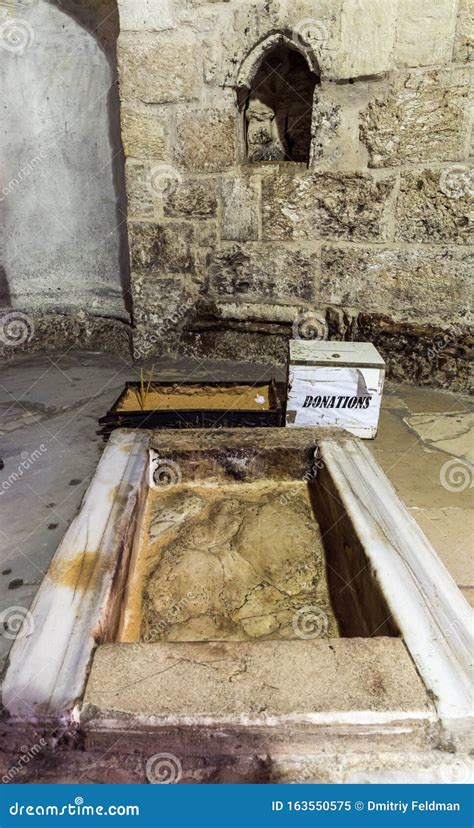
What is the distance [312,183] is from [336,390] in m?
1.47

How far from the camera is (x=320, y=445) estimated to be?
6.79ft

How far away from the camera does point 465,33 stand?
106 inches

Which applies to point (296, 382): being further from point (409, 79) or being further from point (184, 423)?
point (409, 79)

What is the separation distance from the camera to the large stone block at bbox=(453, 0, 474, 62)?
8.70 feet

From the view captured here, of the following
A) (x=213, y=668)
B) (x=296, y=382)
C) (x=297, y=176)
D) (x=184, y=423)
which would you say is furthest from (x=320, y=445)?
(x=297, y=176)

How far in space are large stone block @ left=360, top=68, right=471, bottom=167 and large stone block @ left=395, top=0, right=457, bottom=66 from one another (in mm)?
71

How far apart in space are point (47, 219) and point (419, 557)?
4.09 meters

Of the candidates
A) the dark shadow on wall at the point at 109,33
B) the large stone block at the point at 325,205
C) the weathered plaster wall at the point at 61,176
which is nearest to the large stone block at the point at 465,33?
the large stone block at the point at 325,205

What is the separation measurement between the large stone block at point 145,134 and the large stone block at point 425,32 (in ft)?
4.49

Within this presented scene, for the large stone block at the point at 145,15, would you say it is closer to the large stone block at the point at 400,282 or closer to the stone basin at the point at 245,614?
the large stone block at the point at 400,282

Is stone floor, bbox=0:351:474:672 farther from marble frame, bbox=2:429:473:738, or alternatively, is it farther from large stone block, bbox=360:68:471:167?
large stone block, bbox=360:68:471:167

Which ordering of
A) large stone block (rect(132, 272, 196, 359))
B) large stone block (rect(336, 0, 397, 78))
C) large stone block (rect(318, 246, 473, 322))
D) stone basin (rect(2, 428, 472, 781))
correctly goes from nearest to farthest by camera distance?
stone basin (rect(2, 428, 472, 781)) < large stone block (rect(336, 0, 397, 78)) < large stone block (rect(318, 246, 473, 322)) < large stone block (rect(132, 272, 196, 359))

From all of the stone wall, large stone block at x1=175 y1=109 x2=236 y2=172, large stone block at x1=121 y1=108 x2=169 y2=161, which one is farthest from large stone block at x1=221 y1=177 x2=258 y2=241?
large stone block at x1=121 y1=108 x2=169 y2=161

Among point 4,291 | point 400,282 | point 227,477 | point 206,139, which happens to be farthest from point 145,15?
point 227,477
